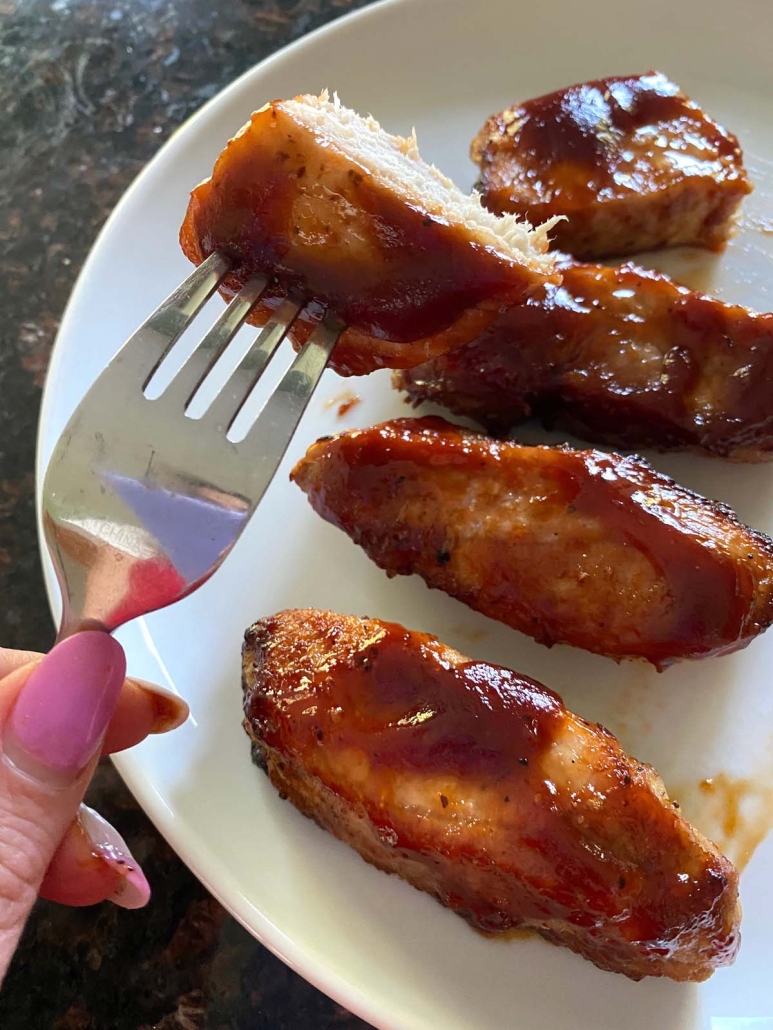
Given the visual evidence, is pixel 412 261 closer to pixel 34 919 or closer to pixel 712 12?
pixel 34 919

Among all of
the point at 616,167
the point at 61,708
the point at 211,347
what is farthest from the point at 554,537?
the point at 616,167

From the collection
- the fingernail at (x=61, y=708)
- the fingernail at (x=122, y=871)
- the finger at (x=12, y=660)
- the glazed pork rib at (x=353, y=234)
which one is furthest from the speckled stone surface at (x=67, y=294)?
the glazed pork rib at (x=353, y=234)

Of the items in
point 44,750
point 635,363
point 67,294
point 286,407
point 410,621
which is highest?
point 286,407

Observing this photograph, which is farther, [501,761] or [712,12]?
[712,12]

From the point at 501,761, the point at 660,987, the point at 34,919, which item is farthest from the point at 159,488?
the point at 660,987

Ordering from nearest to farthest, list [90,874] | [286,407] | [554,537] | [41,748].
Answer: [41,748]
[286,407]
[90,874]
[554,537]

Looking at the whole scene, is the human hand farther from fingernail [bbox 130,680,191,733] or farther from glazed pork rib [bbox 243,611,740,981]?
glazed pork rib [bbox 243,611,740,981]

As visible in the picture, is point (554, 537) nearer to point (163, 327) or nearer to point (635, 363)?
point (635, 363)
